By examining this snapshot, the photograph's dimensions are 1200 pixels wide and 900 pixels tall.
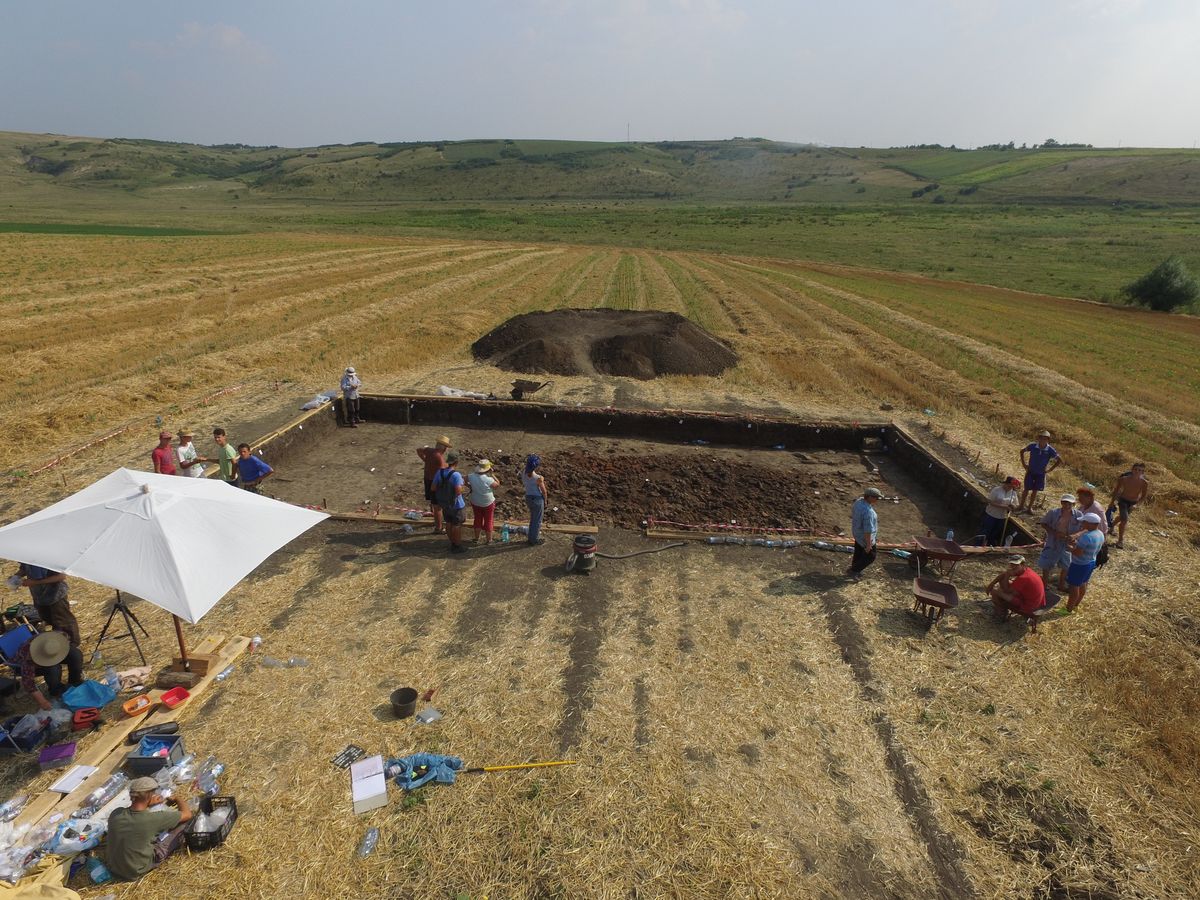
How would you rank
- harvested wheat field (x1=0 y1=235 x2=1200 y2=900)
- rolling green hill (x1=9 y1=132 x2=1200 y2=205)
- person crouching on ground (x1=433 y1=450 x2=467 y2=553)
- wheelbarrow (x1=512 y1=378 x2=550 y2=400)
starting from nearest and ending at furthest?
harvested wheat field (x1=0 y1=235 x2=1200 y2=900) → person crouching on ground (x1=433 y1=450 x2=467 y2=553) → wheelbarrow (x1=512 y1=378 x2=550 y2=400) → rolling green hill (x1=9 y1=132 x2=1200 y2=205)

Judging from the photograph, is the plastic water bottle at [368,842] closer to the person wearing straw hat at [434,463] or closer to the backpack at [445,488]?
the backpack at [445,488]

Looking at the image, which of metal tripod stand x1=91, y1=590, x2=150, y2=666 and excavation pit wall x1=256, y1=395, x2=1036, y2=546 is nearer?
metal tripod stand x1=91, y1=590, x2=150, y2=666

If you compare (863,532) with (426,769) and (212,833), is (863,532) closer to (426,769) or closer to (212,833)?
(426,769)

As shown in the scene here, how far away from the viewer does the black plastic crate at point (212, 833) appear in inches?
211

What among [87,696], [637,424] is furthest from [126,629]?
[637,424]

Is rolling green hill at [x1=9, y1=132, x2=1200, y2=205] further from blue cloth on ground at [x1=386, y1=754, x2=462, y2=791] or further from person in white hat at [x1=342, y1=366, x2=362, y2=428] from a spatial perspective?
blue cloth on ground at [x1=386, y1=754, x2=462, y2=791]

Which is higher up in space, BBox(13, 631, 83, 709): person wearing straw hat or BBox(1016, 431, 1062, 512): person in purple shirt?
BBox(1016, 431, 1062, 512): person in purple shirt

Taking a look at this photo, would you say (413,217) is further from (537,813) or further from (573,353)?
(537,813)

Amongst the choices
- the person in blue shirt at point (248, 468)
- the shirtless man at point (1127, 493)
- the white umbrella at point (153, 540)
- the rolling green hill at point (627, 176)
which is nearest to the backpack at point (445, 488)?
the white umbrella at point (153, 540)

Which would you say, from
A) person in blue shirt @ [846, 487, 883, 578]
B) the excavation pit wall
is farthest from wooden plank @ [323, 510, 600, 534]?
the excavation pit wall

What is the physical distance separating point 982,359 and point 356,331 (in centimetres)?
2551

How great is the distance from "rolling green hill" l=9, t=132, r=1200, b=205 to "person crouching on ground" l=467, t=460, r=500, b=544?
12698 cm

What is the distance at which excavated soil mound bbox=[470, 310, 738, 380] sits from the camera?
21.4 m

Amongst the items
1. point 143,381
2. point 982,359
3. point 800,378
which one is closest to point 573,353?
point 800,378
